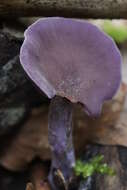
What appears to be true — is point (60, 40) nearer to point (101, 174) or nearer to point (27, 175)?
point (101, 174)

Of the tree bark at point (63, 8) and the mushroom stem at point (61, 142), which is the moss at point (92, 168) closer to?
the mushroom stem at point (61, 142)

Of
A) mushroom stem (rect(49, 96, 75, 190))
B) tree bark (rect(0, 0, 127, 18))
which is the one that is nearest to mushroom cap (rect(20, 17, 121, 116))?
mushroom stem (rect(49, 96, 75, 190))

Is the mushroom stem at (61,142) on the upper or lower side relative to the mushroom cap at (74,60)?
lower

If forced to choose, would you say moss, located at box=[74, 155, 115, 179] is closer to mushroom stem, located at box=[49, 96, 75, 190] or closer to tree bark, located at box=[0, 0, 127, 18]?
mushroom stem, located at box=[49, 96, 75, 190]

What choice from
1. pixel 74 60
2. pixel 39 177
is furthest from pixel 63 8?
pixel 39 177

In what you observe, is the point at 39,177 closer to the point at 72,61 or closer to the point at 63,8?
the point at 72,61

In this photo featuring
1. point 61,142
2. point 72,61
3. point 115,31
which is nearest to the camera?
point 72,61

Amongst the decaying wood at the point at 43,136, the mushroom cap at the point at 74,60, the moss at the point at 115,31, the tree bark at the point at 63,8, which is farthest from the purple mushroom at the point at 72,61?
the moss at the point at 115,31
